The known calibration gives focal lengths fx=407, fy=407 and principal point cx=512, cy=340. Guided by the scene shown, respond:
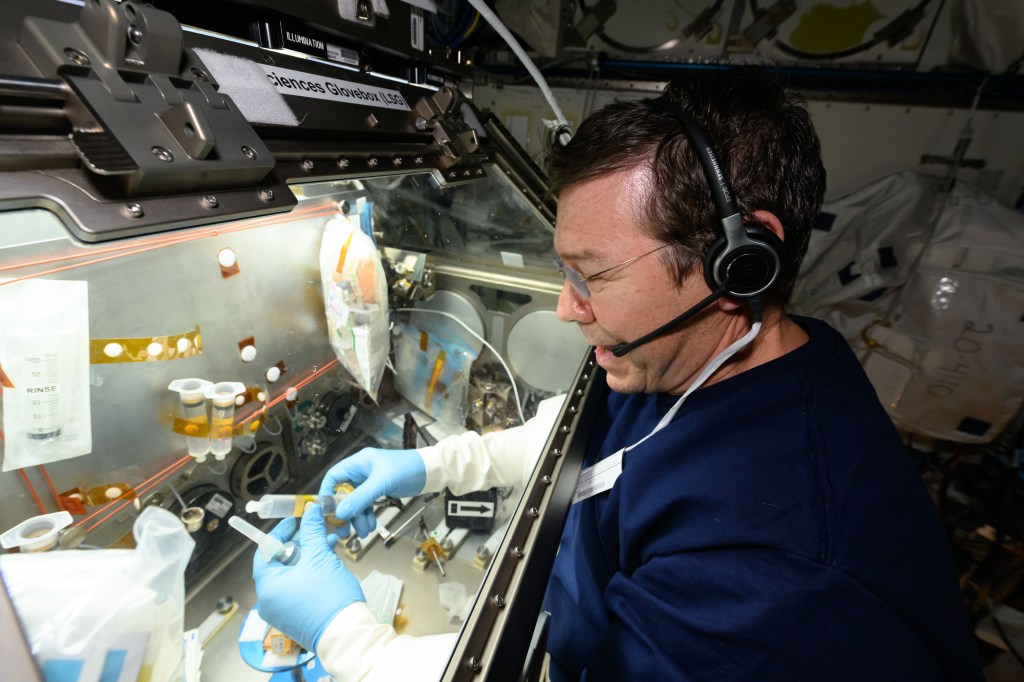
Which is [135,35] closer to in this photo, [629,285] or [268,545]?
[629,285]

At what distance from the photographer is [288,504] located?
1032mm

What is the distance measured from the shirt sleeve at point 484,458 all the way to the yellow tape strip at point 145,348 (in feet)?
2.13

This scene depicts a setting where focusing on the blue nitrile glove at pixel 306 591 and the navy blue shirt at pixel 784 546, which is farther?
the blue nitrile glove at pixel 306 591

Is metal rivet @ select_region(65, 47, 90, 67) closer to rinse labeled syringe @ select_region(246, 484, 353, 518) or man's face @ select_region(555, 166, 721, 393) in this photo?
man's face @ select_region(555, 166, 721, 393)

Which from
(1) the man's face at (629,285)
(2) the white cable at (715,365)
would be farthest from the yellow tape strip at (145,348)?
(2) the white cable at (715,365)

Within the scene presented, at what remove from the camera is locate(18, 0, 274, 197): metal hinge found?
1.43 ft

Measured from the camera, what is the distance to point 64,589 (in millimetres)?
491

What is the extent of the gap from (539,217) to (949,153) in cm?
234

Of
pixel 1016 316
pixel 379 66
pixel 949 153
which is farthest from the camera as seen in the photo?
pixel 949 153

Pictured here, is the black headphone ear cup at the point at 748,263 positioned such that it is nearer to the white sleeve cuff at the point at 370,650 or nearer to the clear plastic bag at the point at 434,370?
the white sleeve cuff at the point at 370,650

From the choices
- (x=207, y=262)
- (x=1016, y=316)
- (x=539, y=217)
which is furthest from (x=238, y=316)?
(x=1016, y=316)

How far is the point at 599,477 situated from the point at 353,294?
91cm

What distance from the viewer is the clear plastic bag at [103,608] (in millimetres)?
451

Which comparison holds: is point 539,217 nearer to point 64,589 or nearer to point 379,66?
point 379,66
